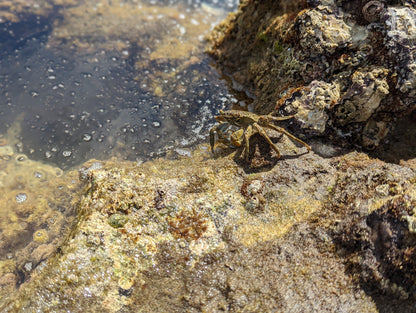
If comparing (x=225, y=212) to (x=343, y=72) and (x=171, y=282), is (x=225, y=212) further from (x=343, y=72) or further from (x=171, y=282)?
(x=343, y=72)

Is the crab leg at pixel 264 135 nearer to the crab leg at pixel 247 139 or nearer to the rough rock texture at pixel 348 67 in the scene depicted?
the crab leg at pixel 247 139

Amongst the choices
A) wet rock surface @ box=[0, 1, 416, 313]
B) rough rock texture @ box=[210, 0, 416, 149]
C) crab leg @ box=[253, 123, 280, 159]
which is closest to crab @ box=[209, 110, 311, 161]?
crab leg @ box=[253, 123, 280, 159]

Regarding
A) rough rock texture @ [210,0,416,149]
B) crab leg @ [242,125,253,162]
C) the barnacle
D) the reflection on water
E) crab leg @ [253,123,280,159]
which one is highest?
the barnacle

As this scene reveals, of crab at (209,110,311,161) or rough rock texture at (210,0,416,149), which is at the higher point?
rough rock texture at (210,0,416,149)

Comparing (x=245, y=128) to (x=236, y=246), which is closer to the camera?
(x=236, y=246)

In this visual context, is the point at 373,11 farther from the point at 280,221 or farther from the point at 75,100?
the point at 75,100

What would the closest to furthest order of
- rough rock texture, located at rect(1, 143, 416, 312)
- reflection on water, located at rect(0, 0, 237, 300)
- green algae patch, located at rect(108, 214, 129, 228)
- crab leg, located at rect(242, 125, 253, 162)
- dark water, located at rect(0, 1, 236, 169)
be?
rough rock texture, located at rect(1, 143, 416, 312) < green algae patch, located at rect(108, 214, 129, 228) < crab leg, located at rect(242, 125, 253, 162) < reflection on water, located at rect(0, 0, 237, 300) < dark water, located at rect(0, 1, 236, 169)

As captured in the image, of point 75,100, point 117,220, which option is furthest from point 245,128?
point 75,100

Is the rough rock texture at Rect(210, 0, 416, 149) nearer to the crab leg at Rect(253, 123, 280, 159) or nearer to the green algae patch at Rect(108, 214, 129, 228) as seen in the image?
the crab leg at Rect(253, 123, 280, 159)

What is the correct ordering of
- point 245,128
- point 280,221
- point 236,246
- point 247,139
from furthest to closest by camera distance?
1. point 245,128
2. point 247,139
3. point 280,221
4. point 236,246
